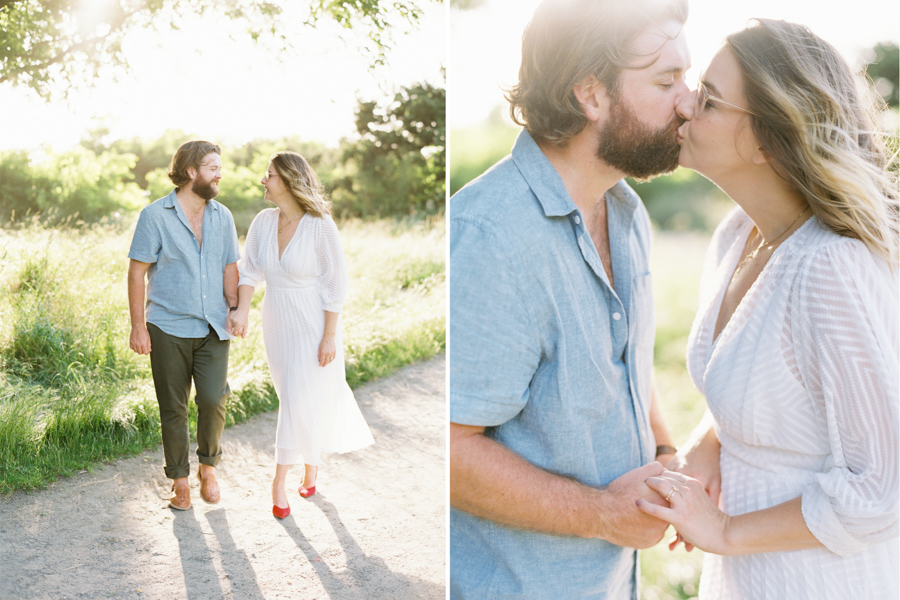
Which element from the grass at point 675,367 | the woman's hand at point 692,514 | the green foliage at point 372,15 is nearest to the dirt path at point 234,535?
the grass at point 675,367

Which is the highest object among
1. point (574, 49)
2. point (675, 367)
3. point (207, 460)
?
point (574, 49)

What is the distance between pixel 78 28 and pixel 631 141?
247 cm

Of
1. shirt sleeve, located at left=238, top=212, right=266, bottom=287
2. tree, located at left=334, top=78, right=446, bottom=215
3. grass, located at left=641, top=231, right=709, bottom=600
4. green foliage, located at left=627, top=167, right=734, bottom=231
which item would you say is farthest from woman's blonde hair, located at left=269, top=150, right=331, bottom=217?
green foliage, located at left=627, top=167, right=734, bottom=231

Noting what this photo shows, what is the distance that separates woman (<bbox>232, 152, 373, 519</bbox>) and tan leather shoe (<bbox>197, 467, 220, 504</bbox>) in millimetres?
→ 246

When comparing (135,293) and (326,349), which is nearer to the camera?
(135,293)

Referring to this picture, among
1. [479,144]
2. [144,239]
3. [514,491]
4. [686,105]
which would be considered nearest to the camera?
[514,491]

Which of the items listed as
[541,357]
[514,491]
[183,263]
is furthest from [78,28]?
[514,491]

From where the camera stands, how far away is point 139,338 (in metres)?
2.69

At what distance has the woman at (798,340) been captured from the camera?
1393 millimetres

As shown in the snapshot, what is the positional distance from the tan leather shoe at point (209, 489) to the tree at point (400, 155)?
2443mm

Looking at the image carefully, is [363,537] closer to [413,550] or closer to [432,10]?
[413,550]

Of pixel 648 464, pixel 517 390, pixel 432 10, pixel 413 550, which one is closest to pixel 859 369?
pixel 648 464

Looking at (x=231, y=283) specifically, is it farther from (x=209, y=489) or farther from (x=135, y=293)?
(x=209, y=489)

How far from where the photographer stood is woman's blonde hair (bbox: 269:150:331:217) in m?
2.81
